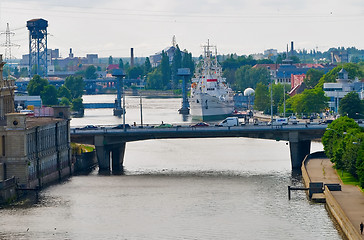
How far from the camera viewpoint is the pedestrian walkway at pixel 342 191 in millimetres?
82438

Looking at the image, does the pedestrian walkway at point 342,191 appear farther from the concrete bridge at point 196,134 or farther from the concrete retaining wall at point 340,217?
the concrete bridge at point 196,134

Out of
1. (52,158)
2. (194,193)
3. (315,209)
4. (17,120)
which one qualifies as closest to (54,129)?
(52,158)

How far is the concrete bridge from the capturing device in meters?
126

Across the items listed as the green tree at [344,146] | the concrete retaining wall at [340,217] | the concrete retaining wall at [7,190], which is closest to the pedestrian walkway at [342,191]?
the concrete retaining wall at [340,217]

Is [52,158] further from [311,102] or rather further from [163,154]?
[311,102]

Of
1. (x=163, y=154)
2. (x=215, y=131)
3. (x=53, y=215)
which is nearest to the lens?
(x=53, y=215)

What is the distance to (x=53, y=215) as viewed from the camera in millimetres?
92188

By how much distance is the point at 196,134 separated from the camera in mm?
126750

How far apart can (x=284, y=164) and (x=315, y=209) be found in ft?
118

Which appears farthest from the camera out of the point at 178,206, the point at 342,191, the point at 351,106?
the point at 351,106

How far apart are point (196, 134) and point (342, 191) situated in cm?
3429

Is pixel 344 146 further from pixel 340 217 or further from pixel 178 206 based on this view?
pixel 340 217

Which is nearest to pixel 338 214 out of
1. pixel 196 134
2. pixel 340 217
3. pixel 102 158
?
pixel 340 217

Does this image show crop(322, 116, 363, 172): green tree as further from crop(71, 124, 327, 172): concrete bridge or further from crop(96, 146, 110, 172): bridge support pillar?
crop(96, 146, 110, 172): bridge support pillar
